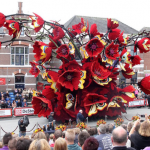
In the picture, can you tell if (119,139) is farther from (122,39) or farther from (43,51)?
(122,39)

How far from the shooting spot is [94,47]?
14320 millimetres

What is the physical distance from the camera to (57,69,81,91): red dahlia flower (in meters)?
13.8

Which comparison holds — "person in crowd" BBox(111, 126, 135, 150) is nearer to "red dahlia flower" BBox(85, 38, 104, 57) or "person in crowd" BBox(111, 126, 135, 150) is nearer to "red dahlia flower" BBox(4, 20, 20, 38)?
"red dahlia flower" BBox(85, 38, 104, 57)

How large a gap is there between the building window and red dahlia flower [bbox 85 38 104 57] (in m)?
13.0

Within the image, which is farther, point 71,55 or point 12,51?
point 12,51

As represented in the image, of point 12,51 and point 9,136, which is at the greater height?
point 12,51

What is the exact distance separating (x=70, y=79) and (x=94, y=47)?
2.42 meters

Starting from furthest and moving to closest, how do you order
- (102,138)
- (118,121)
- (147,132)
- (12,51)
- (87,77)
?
1. (12,51)
2. (87,77)
3. (118,121)
4. (102,138)
5. (147,132)

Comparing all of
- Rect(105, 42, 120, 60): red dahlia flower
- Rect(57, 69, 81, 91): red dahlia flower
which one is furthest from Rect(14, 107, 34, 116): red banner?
Rect(105, 42, 120, 60): red dahlia flower

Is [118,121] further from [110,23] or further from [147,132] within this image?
[147,132]

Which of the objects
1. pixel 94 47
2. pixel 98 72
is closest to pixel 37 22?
pixel 94 47

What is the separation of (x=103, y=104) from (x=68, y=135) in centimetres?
964

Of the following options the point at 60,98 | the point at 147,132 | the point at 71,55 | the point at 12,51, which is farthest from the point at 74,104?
the point at 12,51

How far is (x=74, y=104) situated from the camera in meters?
15.0
